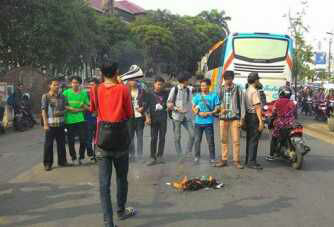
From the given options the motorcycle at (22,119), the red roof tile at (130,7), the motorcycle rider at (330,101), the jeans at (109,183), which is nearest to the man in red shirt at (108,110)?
the jeans at (109,183)

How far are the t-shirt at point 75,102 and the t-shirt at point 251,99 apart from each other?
2990 millimetres

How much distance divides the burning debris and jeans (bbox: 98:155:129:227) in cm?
160

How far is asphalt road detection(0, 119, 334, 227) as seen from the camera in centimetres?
564

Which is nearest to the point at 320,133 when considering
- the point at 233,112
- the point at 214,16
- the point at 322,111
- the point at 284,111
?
the point at 322,111

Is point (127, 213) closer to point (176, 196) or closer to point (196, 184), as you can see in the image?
point (176, 196)

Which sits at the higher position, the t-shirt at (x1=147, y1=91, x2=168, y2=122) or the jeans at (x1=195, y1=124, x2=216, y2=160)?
the t-shirt at (x1=147, y1=91, x2=168, y2=122)

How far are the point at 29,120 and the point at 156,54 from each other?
1537 inches

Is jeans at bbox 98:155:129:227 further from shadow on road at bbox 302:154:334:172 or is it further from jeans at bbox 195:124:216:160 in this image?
shadow on road at bbox 302:154:334:172

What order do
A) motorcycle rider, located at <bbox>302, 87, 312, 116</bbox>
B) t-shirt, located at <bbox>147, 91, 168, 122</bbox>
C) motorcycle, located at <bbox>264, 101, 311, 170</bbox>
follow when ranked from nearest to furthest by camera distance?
motorcycle, located at <bbox>264, 101, 311, 170</bbox> < t-shirt, located at <bbox>147, 91, 168, 122</bbox> < motorcycle rider, located at <bbox>302, 87, 312, 116</bbox>

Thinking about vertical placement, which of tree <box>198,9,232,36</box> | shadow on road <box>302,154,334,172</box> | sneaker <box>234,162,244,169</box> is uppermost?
tree <box>198,9,232,36</box>

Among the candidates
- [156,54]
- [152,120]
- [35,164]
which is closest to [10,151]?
[35,164]

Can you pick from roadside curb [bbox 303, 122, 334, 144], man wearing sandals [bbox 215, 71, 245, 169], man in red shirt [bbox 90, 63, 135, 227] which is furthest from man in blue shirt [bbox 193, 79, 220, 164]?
roadside curb [bbox 303, 122, 334, 144]

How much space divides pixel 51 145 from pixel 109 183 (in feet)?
12.4

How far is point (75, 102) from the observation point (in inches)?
354
